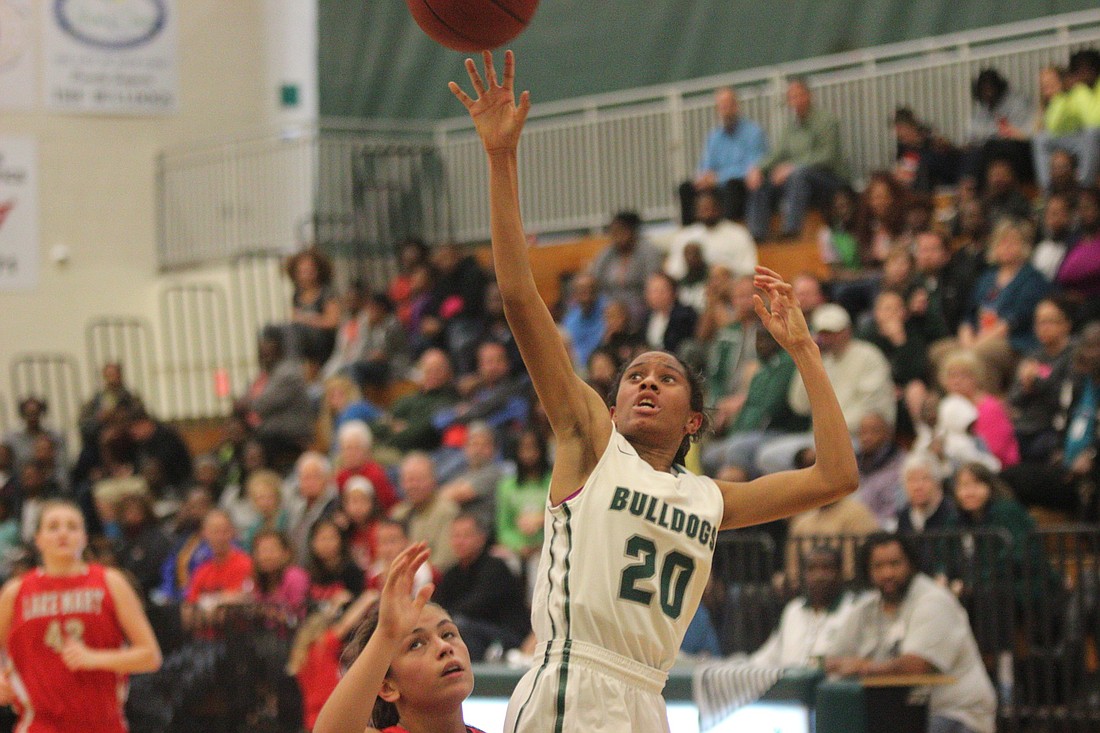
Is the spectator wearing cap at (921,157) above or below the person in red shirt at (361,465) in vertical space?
above

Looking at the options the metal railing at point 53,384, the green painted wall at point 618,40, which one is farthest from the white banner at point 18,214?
the green painted wall at point 618,40

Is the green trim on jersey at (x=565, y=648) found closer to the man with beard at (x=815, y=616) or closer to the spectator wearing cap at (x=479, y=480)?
the man with beard at (x=815, y=616)

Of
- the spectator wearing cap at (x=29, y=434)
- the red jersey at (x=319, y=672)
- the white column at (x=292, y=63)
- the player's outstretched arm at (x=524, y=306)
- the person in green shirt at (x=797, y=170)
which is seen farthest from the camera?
the white column at (x=292, y=63)

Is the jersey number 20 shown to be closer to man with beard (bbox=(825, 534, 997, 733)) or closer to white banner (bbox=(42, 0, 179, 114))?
man with beard (bbox=(825, 534, 997, 733))

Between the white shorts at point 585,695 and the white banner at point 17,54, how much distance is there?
581 inches

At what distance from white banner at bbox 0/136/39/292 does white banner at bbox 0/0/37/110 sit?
1.43 ft

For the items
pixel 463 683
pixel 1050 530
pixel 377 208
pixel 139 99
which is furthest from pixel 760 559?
pixel 139 99

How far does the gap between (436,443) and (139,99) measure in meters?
7.18

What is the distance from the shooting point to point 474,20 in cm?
506

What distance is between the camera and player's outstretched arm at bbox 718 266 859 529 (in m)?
4.28

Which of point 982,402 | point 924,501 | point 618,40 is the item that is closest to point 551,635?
point 924,501

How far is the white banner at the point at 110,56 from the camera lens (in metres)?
17.5

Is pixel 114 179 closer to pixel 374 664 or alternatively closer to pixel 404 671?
pixel 404 671

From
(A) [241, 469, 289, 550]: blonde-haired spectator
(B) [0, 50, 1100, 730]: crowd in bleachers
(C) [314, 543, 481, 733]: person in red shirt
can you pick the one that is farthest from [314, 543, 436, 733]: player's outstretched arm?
(A) [241, 469, 289, 550]: blonde-haired spectator
